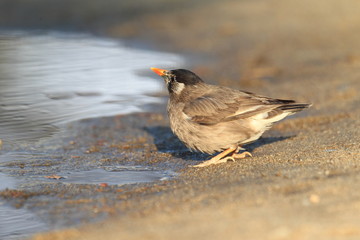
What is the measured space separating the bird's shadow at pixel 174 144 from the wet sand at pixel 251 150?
15mm

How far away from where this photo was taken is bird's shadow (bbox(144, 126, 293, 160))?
7.84 m

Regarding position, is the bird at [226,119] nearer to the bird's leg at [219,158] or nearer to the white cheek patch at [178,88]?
the bird's leg at [219,158]

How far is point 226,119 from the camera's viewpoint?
23.1 ft

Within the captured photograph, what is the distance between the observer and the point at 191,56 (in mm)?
13312

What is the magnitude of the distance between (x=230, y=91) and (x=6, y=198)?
9.13 ft

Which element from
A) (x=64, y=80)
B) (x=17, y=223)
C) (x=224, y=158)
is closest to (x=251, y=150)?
(x=224, y=158)

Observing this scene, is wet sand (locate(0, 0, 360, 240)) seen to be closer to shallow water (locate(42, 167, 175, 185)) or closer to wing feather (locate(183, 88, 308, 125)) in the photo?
shallow water (locate(42, 167, 175, 185))

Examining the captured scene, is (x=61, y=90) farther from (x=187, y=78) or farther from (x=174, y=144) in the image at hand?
(x=187, y=78)

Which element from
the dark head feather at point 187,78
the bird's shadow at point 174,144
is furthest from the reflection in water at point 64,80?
the dark head feather at point 187,78

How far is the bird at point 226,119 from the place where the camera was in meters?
6.99

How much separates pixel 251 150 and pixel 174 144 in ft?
3.90

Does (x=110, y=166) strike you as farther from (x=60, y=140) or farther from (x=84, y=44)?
(x=84, y=44)

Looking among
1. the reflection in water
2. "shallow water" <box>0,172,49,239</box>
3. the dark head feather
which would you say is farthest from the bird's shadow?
"shallow water" <box>0,172,49,239</box>

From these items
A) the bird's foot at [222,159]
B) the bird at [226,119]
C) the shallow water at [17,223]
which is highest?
the bird at [226,119]
